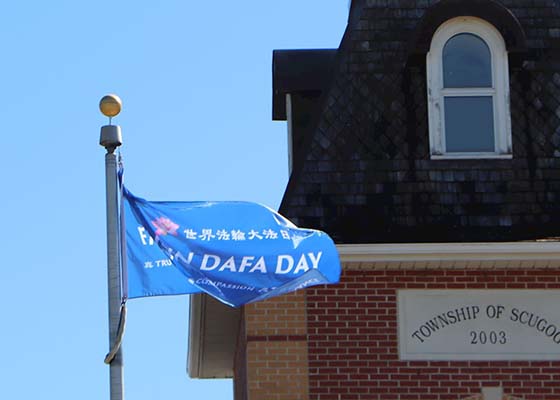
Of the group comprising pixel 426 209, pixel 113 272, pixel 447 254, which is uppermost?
pixel 426 209

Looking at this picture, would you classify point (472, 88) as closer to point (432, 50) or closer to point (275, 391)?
point (432, 50)

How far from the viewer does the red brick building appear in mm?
20172

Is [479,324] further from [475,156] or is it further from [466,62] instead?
[466,62]

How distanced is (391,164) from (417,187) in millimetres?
403

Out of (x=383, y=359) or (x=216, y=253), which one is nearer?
(x=216, y=253)

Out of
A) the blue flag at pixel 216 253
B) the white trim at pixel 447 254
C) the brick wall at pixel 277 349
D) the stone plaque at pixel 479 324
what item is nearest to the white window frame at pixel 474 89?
the white trim at pixel 447 254

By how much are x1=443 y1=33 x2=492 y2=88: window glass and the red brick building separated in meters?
0.02

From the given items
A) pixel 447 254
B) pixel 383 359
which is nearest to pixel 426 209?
pixel 447 254

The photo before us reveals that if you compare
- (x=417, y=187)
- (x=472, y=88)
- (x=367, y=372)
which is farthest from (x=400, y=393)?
(x=472, y=88)

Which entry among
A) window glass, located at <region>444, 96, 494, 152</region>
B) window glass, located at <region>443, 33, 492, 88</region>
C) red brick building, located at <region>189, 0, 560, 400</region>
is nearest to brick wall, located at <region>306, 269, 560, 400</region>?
red brick building, located at <region>189, 0, 560, 400</region>

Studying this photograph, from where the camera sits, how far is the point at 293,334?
20.2m

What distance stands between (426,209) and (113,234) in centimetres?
559

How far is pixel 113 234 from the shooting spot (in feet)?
52.7

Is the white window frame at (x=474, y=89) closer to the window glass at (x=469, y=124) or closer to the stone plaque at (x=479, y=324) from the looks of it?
the window glass at (x=469, y=124)
